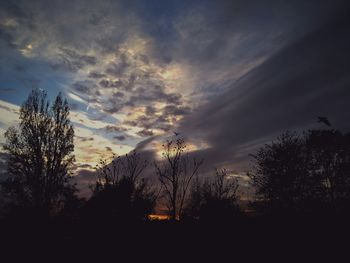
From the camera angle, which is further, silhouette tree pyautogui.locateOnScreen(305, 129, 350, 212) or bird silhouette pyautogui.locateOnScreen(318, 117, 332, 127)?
silhouette tree pyautogui.locateOnScreen(305, 129, 350, 212)

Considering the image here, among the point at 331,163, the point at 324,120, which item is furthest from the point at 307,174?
the point at 324,120

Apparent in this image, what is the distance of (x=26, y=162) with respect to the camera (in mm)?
19391

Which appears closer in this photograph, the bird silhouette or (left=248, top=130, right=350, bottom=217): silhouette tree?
the bird silhouette

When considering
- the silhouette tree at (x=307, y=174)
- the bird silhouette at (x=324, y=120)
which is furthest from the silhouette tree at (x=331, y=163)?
the bird silhouette at (x=324, y=120)

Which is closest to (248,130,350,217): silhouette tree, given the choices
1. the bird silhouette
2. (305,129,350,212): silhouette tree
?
(305,129,350,212): silhouette tree

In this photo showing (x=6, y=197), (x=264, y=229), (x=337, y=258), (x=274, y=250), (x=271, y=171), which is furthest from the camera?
(x=271, y=171)

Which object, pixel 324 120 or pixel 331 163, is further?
pixel 331 163

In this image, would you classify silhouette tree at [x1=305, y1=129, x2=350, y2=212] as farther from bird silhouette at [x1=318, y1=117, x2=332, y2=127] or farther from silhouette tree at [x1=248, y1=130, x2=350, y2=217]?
bird silhouette at [x1=318, y1=117, x2=332, y2=127]

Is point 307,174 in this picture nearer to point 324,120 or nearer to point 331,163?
point 331,163

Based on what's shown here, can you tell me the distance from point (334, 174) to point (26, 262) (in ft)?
90.9

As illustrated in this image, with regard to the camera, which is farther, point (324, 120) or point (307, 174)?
point (307, 174)

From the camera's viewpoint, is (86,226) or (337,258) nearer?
(337,258)

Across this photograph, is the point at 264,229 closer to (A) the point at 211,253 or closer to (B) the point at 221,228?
(B) the point at 221,228

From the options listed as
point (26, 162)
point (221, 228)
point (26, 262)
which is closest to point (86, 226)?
point (26, 262)
